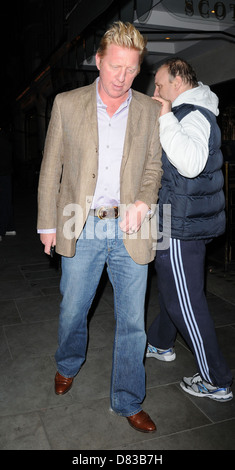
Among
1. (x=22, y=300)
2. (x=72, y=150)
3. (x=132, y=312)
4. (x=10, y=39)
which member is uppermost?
(x=10, y=39)

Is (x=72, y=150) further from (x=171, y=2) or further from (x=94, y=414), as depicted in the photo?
(x=171, y=2)

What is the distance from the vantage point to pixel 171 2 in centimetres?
584

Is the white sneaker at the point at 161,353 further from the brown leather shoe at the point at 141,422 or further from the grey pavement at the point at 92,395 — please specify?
the brown leather shoe at the point at 141,422

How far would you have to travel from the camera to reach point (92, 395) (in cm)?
240

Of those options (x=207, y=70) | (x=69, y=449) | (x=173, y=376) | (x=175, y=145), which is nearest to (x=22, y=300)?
(x=173, y=376)

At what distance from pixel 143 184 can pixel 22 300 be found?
2.55m

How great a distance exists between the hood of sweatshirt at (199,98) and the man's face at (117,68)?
1.17ft

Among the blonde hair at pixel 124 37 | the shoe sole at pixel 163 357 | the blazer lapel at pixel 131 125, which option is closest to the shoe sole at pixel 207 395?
the shoe sole at pixel 163 357

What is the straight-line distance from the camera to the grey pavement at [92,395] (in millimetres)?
2002

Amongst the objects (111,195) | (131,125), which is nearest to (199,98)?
(131,125)

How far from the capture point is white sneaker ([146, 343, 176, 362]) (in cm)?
282

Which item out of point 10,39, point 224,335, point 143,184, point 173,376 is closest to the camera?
point 143,184

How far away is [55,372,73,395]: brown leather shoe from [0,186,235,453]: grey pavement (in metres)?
0.03

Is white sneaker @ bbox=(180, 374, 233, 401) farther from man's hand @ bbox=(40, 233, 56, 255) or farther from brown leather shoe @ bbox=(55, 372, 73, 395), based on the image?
man's hand @ bbox=(40, 233, 56, 255)
